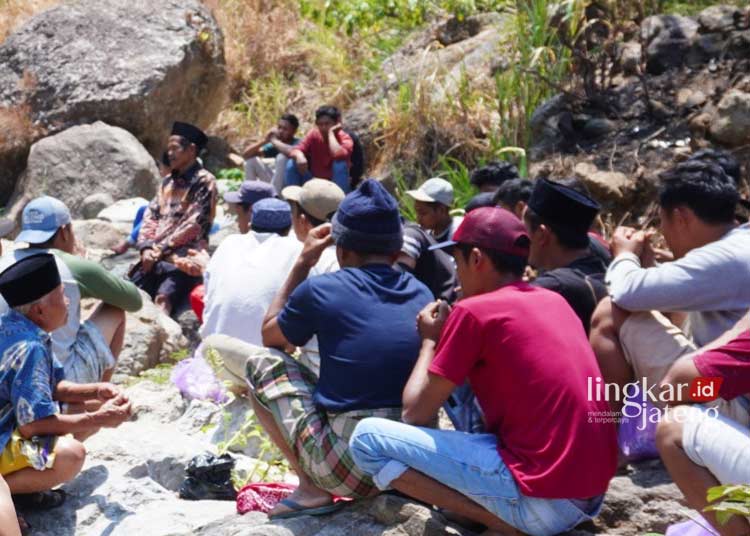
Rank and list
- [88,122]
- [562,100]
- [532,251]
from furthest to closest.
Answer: [88,122]
[562,100]
[532,251]

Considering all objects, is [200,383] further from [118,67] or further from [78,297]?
[118,67]

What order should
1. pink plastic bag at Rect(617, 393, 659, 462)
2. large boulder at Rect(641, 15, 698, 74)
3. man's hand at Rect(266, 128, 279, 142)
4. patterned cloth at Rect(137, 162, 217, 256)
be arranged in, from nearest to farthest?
pink plastic bag at Rect(617, 393, 659, 462), patterned cloth at Rect(137, 162, 217, 256), large boulder at Rect(641, 15, 698, 74), man's hand at Rect(266, 128, 279, 142)

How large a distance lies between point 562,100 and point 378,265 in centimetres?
573

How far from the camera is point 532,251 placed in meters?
5.60

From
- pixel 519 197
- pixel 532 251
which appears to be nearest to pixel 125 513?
pixel 532 251

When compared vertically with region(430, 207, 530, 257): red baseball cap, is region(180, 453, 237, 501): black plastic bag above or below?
below

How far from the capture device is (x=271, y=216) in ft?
24.4

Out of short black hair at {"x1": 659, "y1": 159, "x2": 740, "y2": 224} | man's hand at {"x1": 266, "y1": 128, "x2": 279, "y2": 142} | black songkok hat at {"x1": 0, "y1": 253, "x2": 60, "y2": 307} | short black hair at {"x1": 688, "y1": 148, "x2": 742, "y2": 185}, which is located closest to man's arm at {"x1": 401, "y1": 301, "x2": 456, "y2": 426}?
short black hair at {"x1": 659, "y1": 159, "x2": 740, "y2": 224}

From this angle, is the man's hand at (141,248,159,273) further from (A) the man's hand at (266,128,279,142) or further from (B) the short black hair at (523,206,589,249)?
(B) the short black hair at (523,206,589,249)

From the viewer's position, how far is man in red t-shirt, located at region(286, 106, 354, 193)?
11.9 metres

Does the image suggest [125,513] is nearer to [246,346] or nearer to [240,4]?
[246,346]

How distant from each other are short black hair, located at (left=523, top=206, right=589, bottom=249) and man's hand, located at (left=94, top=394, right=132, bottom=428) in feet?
6.31

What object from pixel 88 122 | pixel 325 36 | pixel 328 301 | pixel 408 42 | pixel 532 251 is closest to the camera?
pixel 328 301

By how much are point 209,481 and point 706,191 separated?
262cm
